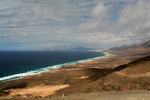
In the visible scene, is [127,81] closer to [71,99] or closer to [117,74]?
[117,74]

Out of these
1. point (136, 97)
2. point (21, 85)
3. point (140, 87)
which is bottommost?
point (21, 85)

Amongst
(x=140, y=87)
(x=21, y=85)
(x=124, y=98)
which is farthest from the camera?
(x=21, y=85)

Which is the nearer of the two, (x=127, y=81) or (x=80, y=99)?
(x=80, y=99)

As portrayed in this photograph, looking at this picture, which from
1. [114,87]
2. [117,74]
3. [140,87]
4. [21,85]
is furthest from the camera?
[21,85]

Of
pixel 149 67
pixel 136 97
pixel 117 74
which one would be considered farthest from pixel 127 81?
pixel 136 97

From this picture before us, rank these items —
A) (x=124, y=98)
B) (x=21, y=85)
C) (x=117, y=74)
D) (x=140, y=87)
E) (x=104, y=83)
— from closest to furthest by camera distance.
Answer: (x=124, y=98) → (x=140, y=87) → (x=104, y=83) → (x=117, y=74) → (x=21, y=85)

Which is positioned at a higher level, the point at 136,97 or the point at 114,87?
the point at 136,97

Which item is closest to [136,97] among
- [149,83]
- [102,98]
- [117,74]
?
[102,98]

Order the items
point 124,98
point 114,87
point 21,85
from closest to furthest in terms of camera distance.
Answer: point 124,98 → point 114,87 → point 21,85

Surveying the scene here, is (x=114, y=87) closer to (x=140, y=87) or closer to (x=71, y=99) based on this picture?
(x=140, y=87)
